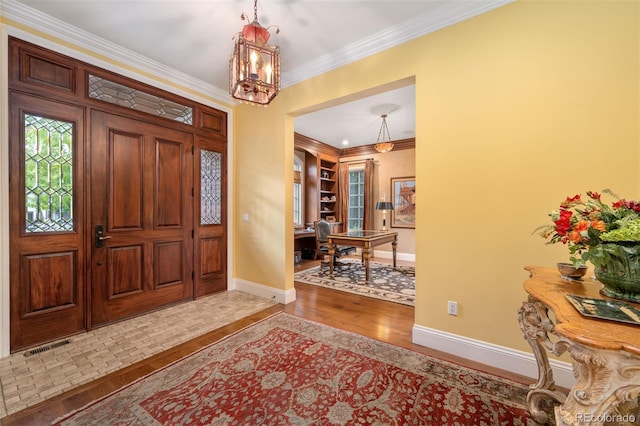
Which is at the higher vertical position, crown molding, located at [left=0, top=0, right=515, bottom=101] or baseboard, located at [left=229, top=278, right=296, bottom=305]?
crown molding, located at [left=0, top=0, right=515, bottom=101]

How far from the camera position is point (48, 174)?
2420 mm

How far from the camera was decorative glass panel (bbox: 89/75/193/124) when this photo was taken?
274cm

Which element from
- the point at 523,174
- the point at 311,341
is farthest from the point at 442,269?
the point at 311,341

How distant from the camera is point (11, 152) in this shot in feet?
7.24

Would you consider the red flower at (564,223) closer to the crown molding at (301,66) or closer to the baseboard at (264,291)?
the crown molding at (301,66)

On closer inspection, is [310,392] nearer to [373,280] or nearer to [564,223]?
[564,223]

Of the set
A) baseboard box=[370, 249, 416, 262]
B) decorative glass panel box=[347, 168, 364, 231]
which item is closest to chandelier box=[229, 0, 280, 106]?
decorative glass panel box=[347, 168, 364, 231]

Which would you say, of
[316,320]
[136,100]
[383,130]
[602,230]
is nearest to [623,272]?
[602,230]

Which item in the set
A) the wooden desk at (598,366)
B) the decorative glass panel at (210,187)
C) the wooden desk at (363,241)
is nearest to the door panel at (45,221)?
the decorative glass panel at (210,187)

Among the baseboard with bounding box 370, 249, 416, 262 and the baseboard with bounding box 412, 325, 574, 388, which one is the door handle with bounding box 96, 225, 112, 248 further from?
the baseboard with bounding box 370, 249, 416, 262

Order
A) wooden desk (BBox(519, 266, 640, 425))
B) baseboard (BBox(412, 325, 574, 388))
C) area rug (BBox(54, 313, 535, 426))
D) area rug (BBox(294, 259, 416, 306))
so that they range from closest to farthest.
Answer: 1. wooden desk (BBox(519, 266, 640, 425))
2. area rug (BBox(54, 313, 535, 426))
3. baseboard (BBox(412, 325, 574, 388))
4. area rug (BBox(294, 259, 416, 306))

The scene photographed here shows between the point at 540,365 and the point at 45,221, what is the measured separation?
4.17 m

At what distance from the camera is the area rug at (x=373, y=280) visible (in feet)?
12.4

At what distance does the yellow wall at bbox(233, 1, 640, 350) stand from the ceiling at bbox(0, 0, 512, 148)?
0.19 meters
